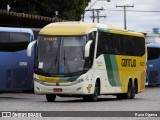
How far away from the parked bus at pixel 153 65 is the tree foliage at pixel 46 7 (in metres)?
6.11

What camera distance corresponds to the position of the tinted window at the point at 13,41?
95.6ft

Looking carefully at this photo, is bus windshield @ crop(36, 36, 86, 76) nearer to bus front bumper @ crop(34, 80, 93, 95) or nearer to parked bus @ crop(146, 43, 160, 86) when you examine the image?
bus front bumper @ crop(34, 80, 93, 95)

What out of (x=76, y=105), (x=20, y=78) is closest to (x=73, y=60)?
(x=76, y=105)

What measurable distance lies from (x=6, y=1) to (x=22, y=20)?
30.7 ft

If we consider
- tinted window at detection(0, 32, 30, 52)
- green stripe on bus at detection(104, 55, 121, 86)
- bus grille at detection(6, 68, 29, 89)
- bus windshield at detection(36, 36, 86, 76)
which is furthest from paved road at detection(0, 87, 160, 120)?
tinted window at detection(0, 32, 30, 52)

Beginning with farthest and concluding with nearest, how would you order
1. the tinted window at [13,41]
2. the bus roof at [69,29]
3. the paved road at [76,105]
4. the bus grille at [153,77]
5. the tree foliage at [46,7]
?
the tree foliage at [46,7] → the bus grille at [153,77] → the tinted window at [13,41] → the bus roof at [69,29] → the paved road at [76,105]

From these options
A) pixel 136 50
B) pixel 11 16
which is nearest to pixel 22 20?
pixel 11 16

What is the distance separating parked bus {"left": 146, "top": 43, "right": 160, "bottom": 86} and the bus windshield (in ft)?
73.3

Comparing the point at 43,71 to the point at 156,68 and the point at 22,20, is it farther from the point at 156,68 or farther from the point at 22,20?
the point at 156,68

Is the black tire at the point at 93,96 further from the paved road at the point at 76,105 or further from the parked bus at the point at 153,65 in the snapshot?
the parked bus at the point at 153,65

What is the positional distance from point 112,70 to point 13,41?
14.4 ft

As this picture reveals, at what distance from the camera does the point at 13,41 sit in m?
29.7

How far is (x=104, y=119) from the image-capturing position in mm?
17266

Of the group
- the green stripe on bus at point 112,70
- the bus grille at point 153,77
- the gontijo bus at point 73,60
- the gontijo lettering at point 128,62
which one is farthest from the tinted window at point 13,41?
the bus grille at point 153,77
